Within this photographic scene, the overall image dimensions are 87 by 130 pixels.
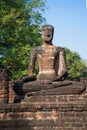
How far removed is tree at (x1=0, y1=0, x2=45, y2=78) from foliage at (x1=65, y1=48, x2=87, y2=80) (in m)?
21.8

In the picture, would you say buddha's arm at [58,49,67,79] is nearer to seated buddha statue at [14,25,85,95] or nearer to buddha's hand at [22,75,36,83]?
seated buddha statue at [14,25,85,95]

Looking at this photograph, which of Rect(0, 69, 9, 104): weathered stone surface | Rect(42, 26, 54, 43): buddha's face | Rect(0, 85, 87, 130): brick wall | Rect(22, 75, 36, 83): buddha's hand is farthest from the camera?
Rect(42, 26, 54, 43): buddha's face

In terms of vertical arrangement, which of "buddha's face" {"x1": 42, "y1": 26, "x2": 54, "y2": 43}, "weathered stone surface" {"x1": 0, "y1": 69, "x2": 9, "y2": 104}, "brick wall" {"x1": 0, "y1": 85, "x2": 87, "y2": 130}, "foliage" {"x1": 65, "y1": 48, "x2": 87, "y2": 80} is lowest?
"foliage" {"x1": 65, "y1": 48, "x2": 87, "y2": 80}

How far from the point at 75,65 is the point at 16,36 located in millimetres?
26092

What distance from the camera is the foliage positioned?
151 ft

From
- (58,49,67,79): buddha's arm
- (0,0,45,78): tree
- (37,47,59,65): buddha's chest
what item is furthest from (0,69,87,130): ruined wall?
(0,0,45,78): tree

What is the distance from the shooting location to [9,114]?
38.9 feet

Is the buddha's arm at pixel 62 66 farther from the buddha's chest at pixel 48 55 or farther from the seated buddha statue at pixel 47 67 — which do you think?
the buddha's chest at pixel 48 55

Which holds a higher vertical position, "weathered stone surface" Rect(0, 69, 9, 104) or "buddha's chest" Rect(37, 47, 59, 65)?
"buddha's chest" Rect(37, 47, 59, 65)

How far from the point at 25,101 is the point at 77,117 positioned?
1.65 meters

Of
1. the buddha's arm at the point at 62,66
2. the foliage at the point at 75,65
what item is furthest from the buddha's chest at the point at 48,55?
the foliage at the point at 75,65

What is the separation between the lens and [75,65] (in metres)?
48.4

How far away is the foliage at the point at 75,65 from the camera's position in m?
45.9

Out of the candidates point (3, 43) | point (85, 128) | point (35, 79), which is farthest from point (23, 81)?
point (3, 43)
